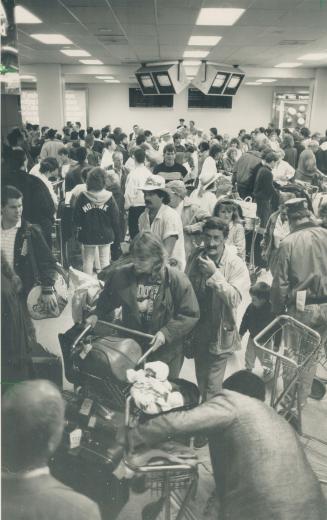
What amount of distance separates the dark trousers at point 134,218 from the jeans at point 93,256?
0.14 metres

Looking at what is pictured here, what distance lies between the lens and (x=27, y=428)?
1.76 meters

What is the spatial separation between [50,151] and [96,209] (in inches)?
12.8

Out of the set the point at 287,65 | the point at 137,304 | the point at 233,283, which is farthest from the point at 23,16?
the point at 287,65

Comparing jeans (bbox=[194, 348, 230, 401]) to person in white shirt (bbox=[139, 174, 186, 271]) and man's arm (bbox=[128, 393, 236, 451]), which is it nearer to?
man's arm (bbox=[128, 393, 236, 451])

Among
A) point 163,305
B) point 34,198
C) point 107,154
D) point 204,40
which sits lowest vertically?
point 163,305

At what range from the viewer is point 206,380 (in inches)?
81.5

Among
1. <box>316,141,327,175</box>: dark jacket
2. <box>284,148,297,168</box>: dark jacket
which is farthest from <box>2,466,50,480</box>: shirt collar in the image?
<box>316,141,327,175</box>: dark jacket

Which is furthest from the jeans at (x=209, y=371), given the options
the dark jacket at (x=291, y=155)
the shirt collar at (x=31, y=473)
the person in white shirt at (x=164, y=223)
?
the dark jacket at (x=291, y=155)

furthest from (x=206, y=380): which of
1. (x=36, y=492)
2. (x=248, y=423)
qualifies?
(x=36, y=492)

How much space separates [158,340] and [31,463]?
0.73 m

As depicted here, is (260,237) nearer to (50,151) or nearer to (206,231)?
(206,231)

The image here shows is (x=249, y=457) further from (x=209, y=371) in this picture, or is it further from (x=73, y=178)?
(x=73, y=178)

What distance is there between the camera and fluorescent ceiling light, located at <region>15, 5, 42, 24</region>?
1637 millimetres

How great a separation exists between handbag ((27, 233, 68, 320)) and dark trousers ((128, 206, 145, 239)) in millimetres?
364
